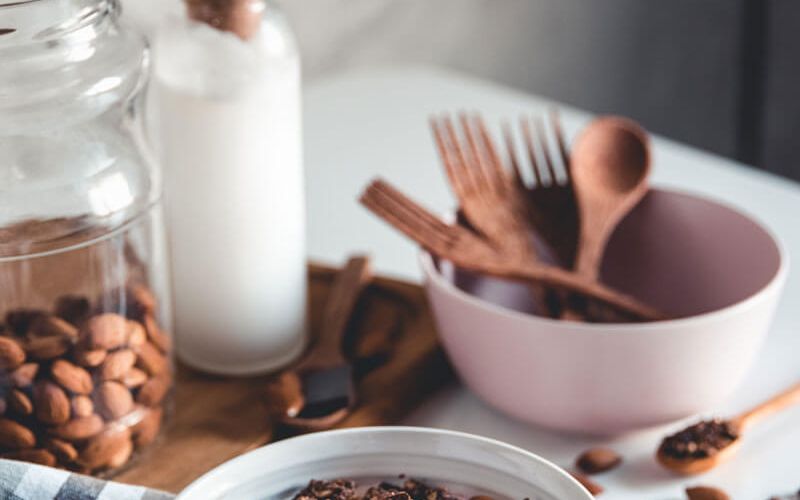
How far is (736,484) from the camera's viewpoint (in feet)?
→ 2.00

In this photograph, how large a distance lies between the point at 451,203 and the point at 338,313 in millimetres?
259

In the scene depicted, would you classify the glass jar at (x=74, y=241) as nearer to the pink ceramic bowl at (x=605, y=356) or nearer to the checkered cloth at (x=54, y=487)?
the checkered cloth at (x=54, y=487)

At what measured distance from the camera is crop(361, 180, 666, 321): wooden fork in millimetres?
673

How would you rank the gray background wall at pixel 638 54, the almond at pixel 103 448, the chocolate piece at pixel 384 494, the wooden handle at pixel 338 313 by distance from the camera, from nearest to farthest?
the chocolate piece at pixel 384 494
the almond at pixel 103 448
the wooden handle at pixel 338 313
the gray background wall at pixel 638 54

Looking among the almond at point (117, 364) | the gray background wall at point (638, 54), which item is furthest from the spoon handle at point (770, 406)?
the gray background wall at point (638, 54)

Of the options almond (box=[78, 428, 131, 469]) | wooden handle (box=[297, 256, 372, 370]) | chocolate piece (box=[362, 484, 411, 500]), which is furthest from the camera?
wooden handle (box=[297, 256, 372, 370])

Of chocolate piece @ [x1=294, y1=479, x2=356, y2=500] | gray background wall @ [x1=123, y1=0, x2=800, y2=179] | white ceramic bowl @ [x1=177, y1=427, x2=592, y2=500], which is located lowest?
gray background wall @ [x1=123, y1=0, x2=800, y2=179]

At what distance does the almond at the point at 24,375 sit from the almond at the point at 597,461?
0.29m

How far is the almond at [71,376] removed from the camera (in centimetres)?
57

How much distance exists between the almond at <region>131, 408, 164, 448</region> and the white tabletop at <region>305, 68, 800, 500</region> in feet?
0.50

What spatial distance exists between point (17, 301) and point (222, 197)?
13cm

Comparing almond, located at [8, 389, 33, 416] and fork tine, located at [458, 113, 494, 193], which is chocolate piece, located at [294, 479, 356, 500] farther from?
fork tine, located at [458, 113, 494, 193]

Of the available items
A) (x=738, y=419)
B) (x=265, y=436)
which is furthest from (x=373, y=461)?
(x=738, y=419)

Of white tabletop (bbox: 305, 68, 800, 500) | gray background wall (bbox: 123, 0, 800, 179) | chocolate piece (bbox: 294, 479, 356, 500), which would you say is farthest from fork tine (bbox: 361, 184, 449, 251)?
gray background wall (bbox: 123, 0, 800, 179)
